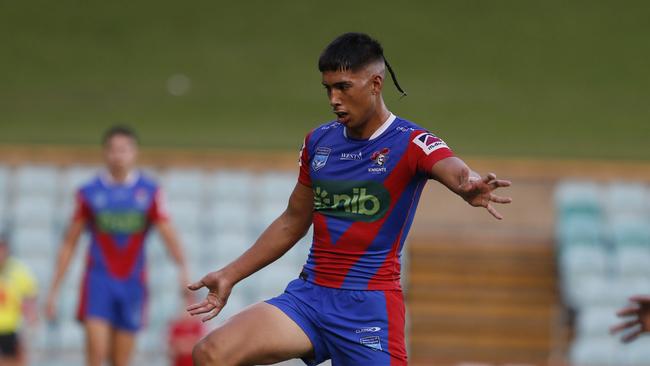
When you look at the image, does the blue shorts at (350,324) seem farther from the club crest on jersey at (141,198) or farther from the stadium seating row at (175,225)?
the stadium seating row at (175,225)

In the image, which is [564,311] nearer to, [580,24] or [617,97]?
[617,97]

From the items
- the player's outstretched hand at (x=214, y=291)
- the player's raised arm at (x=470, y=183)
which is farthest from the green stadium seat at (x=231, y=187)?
the player's raised arm at (x=470, y=183)

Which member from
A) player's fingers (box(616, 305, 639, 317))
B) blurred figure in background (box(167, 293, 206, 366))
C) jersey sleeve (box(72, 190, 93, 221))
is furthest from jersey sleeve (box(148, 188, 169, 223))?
player's fingers (box(616, 305, 639, 317))

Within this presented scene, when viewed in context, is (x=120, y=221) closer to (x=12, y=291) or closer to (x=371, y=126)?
(x=12, y=291)

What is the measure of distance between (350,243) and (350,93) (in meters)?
0.69

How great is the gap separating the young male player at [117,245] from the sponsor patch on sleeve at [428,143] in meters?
4.28

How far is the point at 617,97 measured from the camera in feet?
58.8

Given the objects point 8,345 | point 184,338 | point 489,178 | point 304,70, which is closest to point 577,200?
point 184,338

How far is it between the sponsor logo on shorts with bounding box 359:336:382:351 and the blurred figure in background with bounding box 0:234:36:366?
287 inches

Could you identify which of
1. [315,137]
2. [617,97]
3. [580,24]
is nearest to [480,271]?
[617,97]

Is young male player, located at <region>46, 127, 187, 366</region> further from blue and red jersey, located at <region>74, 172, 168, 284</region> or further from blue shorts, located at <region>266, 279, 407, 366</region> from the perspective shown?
blue shorts, located at <region>266, 279, 407, 366</region>

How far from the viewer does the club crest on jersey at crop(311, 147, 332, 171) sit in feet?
17.4

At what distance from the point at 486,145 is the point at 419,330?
12.3 ft

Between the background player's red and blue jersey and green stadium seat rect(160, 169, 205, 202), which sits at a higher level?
green stadium seat rect(160, 169, 205, 202)
